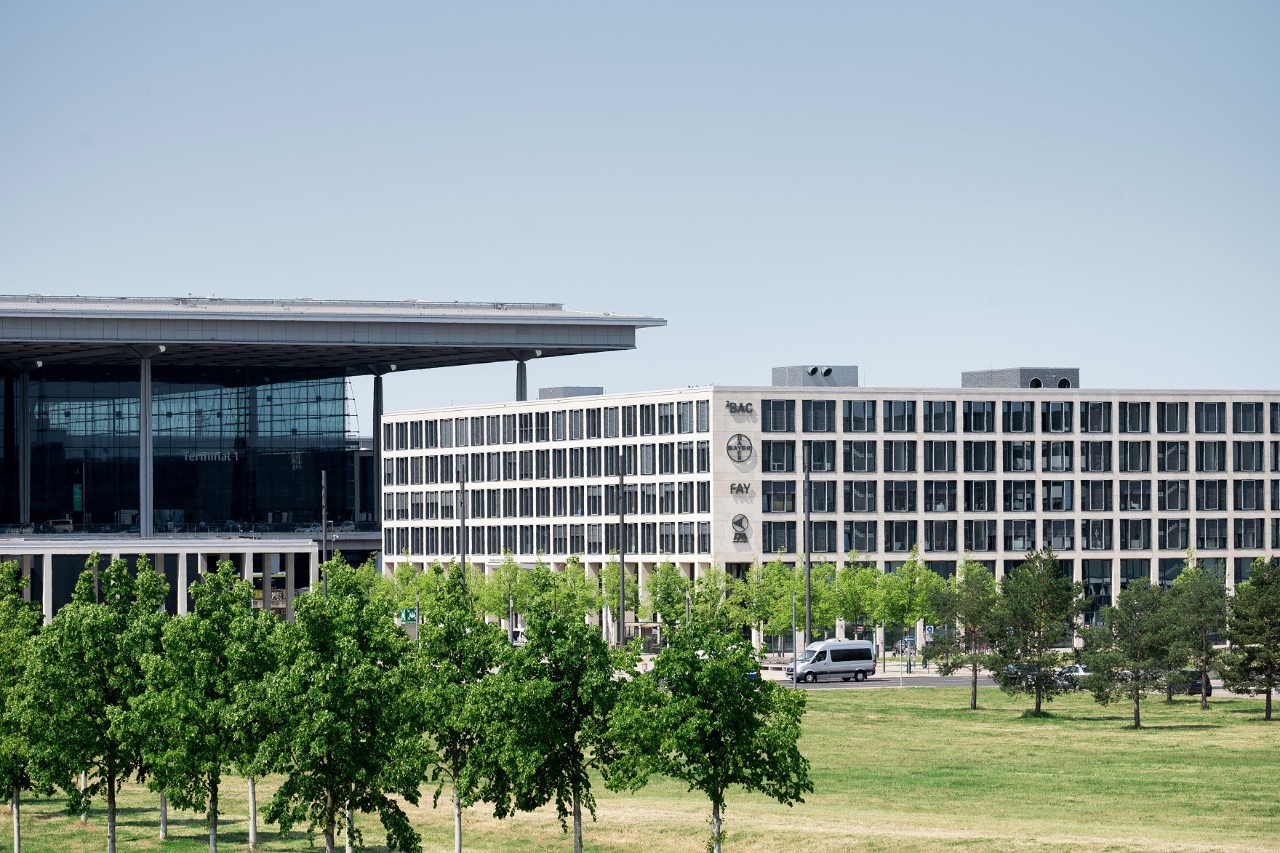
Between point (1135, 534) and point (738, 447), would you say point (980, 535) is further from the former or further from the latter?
point (738, 447)

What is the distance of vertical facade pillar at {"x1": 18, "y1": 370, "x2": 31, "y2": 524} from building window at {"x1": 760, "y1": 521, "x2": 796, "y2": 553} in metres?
58.6

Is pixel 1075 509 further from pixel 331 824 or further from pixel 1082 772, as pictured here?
pixel 331 824

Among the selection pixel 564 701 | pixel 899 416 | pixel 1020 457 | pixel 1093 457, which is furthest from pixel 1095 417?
pixel 564 701

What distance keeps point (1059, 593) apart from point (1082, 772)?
22.3m

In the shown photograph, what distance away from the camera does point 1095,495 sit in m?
156

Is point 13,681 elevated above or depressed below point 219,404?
below

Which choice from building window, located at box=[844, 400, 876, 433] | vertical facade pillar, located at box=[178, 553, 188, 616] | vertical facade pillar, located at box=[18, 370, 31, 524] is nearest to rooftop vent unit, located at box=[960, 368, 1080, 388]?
building window, located at box=[844, 400, 876, 433]

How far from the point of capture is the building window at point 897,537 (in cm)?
15050

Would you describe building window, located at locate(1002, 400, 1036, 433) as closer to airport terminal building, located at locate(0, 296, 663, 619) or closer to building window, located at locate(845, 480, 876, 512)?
building window, located at locate(845, 480, 876, 512)

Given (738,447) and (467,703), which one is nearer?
(467,703)

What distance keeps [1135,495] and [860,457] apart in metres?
23.2

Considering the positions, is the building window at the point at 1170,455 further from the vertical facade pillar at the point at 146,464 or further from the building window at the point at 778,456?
the vertical facade pillar at the point at 146,464

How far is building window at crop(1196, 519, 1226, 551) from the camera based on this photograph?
157250 millimetres

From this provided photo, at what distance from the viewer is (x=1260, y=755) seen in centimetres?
7556
